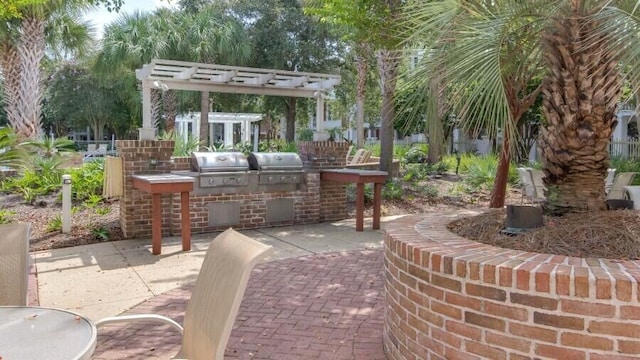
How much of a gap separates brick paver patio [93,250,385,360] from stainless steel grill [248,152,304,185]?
246 cm

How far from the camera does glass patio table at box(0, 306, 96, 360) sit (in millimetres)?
1834

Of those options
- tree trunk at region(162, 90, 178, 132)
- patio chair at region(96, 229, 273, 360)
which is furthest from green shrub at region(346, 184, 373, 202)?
tree trunk at region(162, 90, 178, 132)

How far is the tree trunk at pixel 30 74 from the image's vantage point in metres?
13.5

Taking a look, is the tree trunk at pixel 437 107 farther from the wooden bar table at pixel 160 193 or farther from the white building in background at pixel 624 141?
the white building in background at pixel 624 141

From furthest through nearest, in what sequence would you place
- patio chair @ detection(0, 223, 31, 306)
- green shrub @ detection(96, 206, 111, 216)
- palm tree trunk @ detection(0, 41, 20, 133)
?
1. palm tree trunk @ detection(0, 41, 20, 133)
2. green shrub @ detection(96, 206, 111, 216)
3. patio chair @ detection(0, 223, 31, 306)

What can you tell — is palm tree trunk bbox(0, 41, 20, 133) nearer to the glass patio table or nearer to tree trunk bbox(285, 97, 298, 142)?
tree trunk bbox(285, 97, 298, 142)

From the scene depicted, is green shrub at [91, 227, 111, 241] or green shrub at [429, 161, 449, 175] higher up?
green shrub at [429, 161, 449, 175]

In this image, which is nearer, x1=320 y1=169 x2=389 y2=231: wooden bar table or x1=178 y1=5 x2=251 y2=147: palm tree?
x1=320 y1=169 x2=389 y2=231: wooden bar table

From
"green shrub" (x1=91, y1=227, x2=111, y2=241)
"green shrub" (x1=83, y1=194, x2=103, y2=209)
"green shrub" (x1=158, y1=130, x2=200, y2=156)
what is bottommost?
"green shrub" (x1=91, y1=227, x2=111, y2=241)

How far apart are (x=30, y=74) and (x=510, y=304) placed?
1522cm

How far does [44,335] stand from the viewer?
201 cm

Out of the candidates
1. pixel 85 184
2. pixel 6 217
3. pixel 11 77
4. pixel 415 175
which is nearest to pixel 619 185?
pixel 415 175

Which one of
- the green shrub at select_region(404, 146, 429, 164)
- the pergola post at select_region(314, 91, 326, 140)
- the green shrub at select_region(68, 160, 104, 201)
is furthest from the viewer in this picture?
the green shrub at select_region(404, 146, 429, 164)

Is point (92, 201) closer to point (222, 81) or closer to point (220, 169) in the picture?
point (220, 169)
